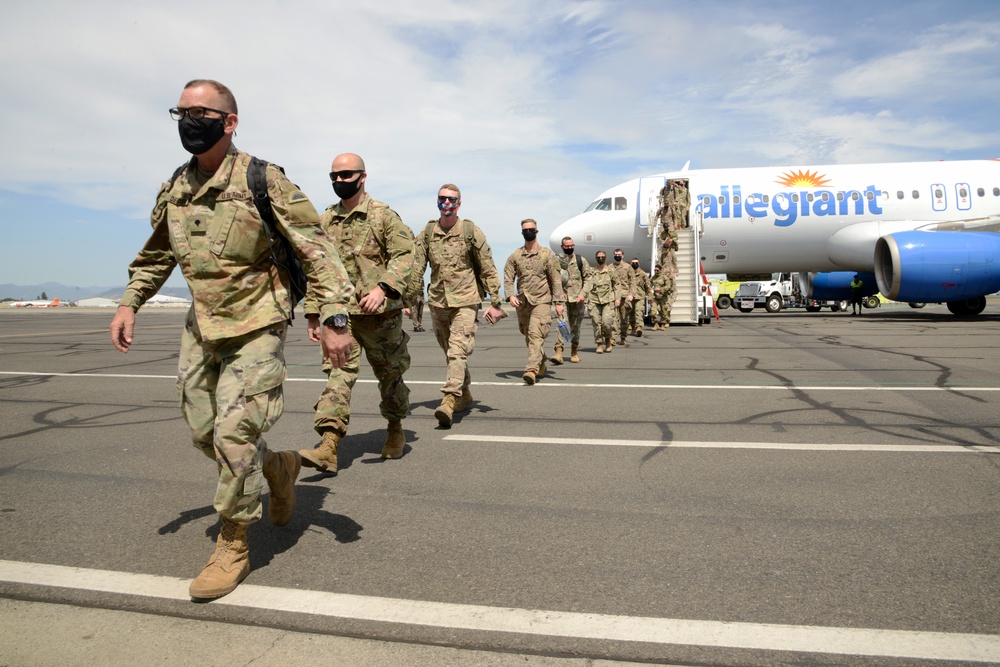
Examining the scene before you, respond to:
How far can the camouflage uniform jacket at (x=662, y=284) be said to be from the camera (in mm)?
20547

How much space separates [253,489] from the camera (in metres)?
3.13

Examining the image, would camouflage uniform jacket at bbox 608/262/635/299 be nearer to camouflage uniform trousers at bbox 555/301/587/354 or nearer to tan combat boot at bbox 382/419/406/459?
camouflage uniform trousers at bbox 555/301/587/354

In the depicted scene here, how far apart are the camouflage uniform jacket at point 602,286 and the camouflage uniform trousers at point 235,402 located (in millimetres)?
9815

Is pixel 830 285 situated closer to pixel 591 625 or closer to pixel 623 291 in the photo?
pixel 623 291

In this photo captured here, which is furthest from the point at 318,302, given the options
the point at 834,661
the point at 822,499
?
the point at 822,499

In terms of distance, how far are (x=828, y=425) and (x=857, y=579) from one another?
10.8ft

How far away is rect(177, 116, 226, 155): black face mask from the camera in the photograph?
3.12 meters

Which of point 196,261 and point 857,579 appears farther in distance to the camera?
point 196,261

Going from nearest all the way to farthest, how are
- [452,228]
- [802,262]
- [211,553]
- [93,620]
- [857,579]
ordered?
1. [93,620]
2. [857,579]
3. [211,553]
4. [452,228]
5. [802,262]

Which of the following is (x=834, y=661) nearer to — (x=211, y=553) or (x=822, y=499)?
(x=822, y=499)

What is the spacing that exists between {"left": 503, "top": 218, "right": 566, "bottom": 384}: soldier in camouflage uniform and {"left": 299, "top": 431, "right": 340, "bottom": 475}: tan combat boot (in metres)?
4.43

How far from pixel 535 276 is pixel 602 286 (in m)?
3.81

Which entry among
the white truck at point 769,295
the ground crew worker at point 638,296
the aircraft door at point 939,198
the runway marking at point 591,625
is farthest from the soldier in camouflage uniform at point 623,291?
the white truck at point 769,295

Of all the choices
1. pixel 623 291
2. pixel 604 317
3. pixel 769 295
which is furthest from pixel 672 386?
pixel 769 295
